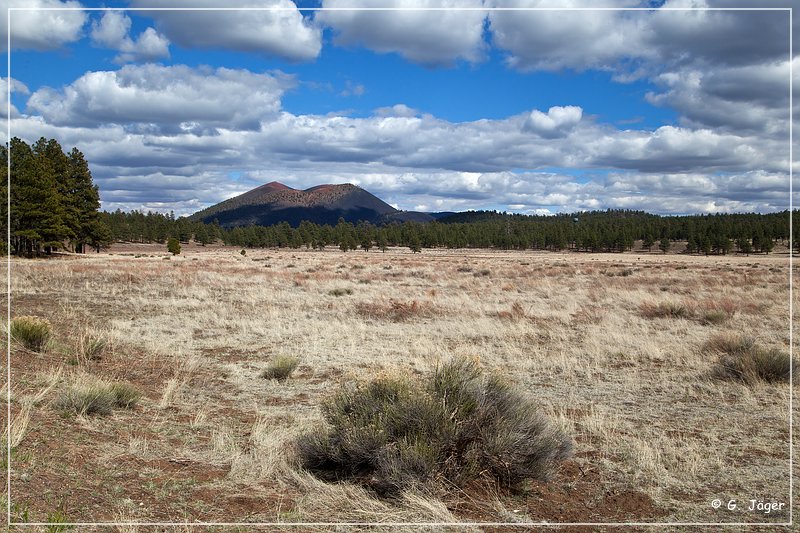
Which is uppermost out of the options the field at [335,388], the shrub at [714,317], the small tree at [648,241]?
the small tree at [648,241]

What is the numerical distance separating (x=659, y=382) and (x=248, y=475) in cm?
772

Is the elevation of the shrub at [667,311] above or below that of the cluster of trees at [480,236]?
below

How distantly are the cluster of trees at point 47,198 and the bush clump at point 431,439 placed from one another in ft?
139

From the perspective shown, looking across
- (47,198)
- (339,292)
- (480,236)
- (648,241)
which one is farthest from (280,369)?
(648,241)

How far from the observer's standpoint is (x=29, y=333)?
10.6 metres

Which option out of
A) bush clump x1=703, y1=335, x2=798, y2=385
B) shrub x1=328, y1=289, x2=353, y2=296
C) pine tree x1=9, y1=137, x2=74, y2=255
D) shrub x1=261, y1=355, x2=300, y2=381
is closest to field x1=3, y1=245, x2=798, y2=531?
bush clump x1=703, y1=335, x2=798, y2=385

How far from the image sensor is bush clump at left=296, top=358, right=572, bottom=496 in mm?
5188

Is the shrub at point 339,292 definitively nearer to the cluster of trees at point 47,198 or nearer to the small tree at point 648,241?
the cluster of trees at point 47,198

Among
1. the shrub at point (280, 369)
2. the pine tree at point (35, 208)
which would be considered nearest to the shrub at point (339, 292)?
the shrub at point (280, 369)

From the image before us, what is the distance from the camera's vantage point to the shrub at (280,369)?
396 inches

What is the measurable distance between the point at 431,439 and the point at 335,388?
4.26 metres


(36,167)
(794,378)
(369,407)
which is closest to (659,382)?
(794,378)

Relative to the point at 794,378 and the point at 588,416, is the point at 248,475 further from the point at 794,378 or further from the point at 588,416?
the point at 794,378

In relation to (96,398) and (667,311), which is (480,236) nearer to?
(667,311)
